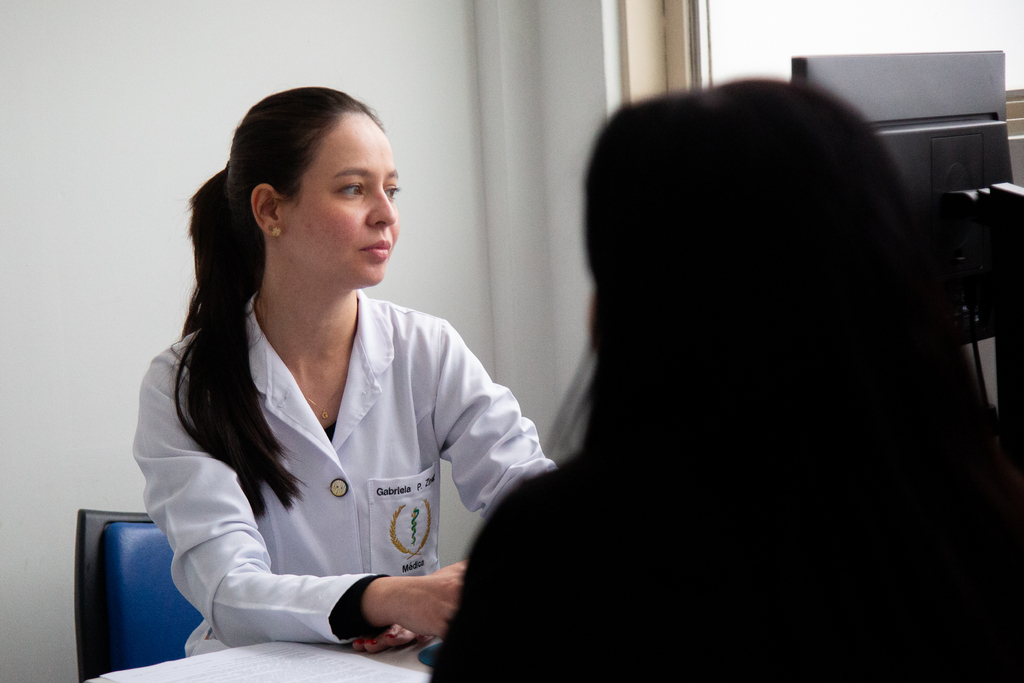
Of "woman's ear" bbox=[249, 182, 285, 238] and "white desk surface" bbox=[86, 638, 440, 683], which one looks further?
"woman's ear" bbox=[249, 182, 285, 238]

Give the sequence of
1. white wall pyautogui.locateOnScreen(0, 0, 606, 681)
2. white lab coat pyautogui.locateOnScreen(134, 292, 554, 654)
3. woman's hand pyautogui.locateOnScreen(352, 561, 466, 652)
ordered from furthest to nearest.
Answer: white wall pyautogui.locateOnScreen(0, 0, 606, 681) → white lab coat pyautogui.locateOnScreen(134, 292, 554, 654) → woman's hand pyautogui.locateOnScreen(352, 561, 466, 652)

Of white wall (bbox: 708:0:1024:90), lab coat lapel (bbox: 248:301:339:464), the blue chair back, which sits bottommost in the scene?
the blue chair back

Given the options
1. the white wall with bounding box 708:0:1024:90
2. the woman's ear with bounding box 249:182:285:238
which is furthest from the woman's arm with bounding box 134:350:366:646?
the white wall with bounding box 708:0:1024:90

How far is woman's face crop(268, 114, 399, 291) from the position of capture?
58.7 inches

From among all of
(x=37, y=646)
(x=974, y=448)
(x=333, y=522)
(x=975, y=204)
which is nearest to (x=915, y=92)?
(x=975, y=204)

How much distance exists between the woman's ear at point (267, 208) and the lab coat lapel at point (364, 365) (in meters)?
0.20

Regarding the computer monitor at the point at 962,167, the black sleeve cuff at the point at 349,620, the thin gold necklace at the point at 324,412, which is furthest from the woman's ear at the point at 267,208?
the computer monitor at the point at 962,167

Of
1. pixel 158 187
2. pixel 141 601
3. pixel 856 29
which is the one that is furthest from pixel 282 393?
pixel 856 29

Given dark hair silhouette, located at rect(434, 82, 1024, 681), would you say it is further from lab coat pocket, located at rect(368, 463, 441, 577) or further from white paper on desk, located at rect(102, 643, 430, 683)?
lab coat pocket, located at rect(368, 463, 441, 577)

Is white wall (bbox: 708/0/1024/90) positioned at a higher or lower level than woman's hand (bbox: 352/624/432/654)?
higher

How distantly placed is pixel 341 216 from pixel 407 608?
2.25 ft

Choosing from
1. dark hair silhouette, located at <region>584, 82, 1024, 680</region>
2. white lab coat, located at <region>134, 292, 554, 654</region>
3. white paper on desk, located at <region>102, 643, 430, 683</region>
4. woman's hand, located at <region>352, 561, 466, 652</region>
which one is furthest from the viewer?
white lab coat, located at <region>134, 292, 554, 654</region>

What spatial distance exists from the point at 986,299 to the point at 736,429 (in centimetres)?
93

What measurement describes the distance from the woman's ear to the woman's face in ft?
0.03
